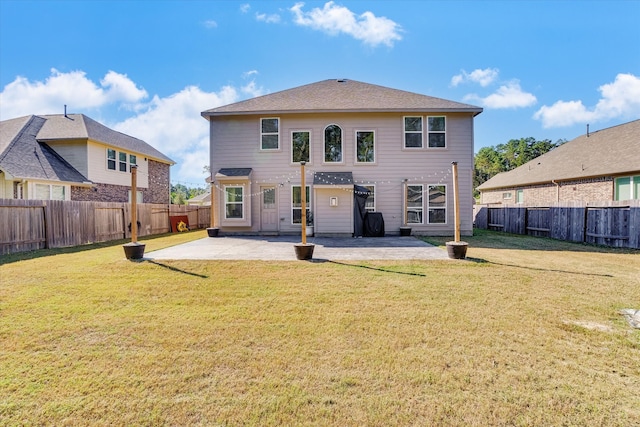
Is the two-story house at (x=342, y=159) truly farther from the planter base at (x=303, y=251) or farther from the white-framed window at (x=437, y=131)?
the planter base at (x=303, y=251)

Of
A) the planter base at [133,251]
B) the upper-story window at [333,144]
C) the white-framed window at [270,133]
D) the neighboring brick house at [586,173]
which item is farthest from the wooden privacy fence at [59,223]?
the neighboring brick house at [586,173]

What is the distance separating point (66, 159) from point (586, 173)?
28.0 metres

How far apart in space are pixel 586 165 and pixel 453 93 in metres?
8.22

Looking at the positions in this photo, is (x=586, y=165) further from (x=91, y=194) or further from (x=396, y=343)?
(x=91, y=194)

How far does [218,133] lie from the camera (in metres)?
14.0

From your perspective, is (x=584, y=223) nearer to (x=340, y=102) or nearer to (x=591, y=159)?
(x=591, y=159)

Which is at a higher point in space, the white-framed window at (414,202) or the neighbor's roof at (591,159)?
the neighbor's roof at (591,159)

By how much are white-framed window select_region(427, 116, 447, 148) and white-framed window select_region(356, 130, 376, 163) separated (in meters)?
2.44

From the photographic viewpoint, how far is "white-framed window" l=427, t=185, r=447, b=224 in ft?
44.8

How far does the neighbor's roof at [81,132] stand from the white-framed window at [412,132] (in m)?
16.7

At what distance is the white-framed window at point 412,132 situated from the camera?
13609 millimetres

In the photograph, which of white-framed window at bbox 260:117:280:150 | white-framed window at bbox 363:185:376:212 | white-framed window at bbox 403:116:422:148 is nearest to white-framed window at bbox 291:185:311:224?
white-framed window at bbox 260:117:280:150

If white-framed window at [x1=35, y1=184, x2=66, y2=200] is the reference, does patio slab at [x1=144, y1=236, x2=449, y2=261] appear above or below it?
below

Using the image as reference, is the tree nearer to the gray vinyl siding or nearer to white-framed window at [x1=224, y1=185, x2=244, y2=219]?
the gray vinyl siding
